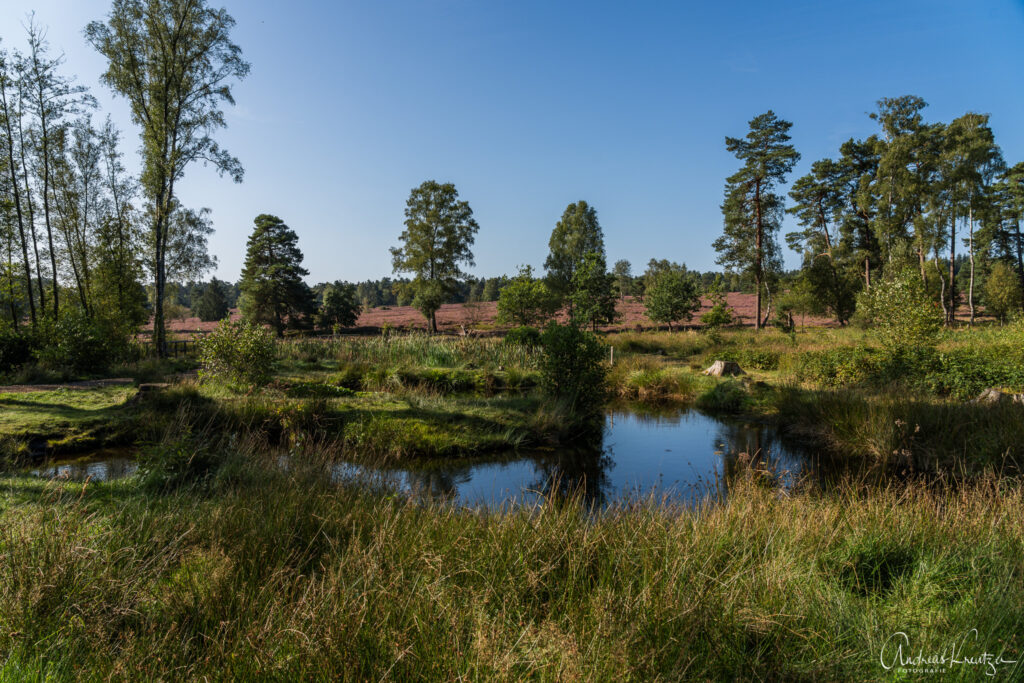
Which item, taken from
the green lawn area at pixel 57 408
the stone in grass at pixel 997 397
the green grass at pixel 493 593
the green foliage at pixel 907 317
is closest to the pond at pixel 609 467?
the green lawn area at pixel 57 408

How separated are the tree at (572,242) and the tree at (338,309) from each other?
19.8 metres

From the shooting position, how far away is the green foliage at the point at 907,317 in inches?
533

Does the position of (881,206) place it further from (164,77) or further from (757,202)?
(164,77)

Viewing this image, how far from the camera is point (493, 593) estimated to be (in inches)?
109

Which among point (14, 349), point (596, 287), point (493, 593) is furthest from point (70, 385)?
point (596, 287)

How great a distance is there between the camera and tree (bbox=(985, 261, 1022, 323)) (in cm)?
3616

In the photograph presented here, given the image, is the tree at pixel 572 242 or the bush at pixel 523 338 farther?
the tree at pixel 572 242

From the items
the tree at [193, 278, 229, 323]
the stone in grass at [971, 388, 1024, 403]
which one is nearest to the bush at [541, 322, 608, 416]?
the stone in grass at [971, 388, 1024, 403]

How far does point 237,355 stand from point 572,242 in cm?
3796

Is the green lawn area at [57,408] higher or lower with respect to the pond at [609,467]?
higher

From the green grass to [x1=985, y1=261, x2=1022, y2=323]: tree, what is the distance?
45351 millimetres

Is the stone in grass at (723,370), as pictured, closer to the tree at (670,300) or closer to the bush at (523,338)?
the bush at (523,338)

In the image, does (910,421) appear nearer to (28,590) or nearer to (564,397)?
(564,397)

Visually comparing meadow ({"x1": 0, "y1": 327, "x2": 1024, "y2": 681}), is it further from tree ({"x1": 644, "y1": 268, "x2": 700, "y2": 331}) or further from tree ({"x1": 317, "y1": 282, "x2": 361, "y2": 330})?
tree ({"x1": 317, "y1": 282, "x2": 361, "y2": 330})
